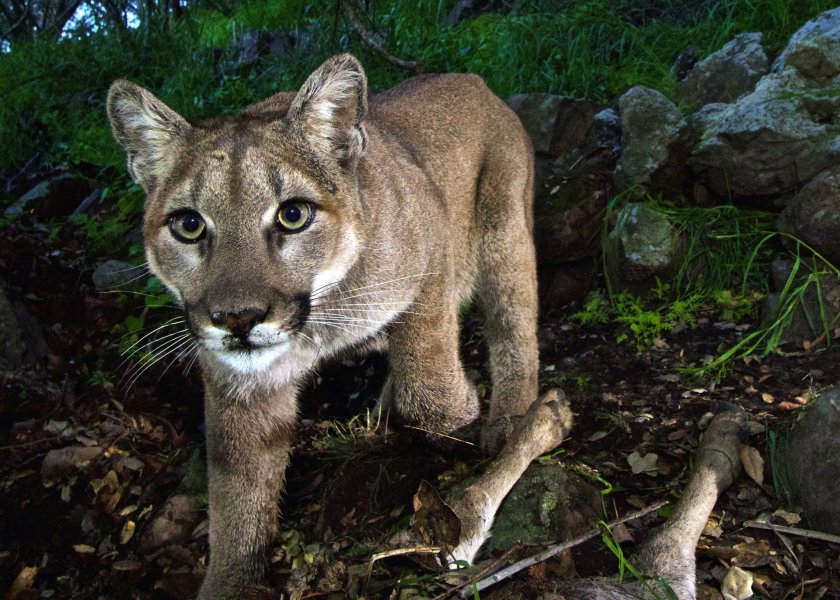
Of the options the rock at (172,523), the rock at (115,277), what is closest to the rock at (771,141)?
the rock at (172,523)

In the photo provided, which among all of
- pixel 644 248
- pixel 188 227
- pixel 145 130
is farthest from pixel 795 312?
pixel 145 130

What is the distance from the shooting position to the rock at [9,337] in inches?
171

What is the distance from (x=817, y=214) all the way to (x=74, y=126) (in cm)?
658

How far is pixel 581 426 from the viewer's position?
3.30m

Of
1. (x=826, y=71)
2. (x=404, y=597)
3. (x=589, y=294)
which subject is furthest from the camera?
(x=589, y=294)

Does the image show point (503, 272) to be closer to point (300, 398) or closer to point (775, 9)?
point (300, 398)

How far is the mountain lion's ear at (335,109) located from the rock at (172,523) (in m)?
1.84

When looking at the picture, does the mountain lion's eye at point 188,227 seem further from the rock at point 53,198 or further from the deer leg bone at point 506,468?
the rock at point 53,198

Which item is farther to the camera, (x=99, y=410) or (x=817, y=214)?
(x=99, y=410)

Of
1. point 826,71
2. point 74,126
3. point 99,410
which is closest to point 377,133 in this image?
point 99,410

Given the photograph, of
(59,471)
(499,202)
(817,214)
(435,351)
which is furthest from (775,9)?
(59,471)

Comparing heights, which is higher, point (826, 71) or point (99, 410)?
point (826, 71)

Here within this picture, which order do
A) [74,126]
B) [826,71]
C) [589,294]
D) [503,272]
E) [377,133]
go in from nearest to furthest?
[377,133] → [503,272] → [826,71] → [589,294] → [74,126]

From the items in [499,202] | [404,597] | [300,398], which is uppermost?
[499,202]
